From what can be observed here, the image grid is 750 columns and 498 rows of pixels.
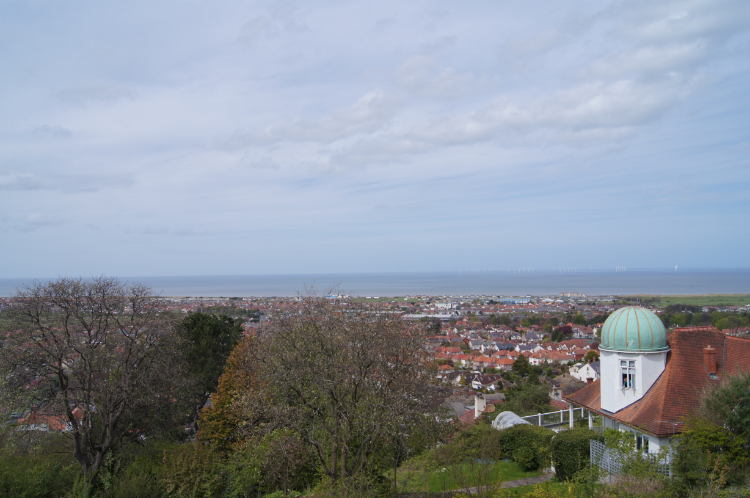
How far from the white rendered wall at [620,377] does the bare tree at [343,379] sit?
22.5ft

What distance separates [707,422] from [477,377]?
46514 mm

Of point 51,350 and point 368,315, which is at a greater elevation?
point 368,315

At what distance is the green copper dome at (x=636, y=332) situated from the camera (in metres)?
14.8

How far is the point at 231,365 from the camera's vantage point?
2069 centimetres

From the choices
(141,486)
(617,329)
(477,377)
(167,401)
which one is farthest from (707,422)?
(477,377)

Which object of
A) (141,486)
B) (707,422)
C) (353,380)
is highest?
(353,380)

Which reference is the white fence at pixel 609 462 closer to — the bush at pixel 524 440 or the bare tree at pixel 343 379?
the bush at pixel 524 440

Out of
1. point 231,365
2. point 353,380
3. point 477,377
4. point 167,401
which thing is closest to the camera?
point 353,380

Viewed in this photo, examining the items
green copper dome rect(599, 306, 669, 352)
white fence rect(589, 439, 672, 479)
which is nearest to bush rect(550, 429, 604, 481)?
white fence rect(589, 439, 672, 479)

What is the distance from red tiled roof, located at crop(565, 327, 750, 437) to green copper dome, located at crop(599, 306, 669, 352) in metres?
0.71

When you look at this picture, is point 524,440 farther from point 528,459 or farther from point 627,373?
point 627,373

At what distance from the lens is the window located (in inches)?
587

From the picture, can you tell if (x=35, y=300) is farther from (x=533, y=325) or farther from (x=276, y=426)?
(x=533, y=325)

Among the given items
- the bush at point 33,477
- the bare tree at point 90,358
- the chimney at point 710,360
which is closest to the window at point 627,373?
the chimney at point 710,360
